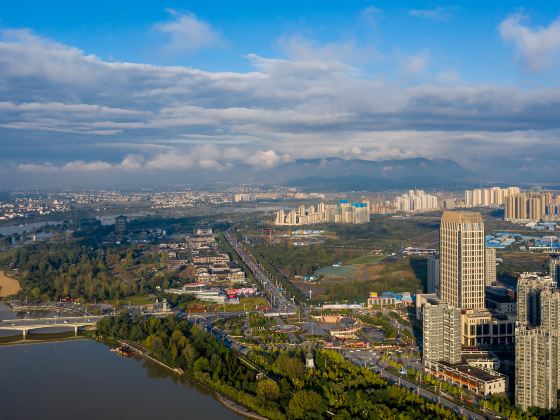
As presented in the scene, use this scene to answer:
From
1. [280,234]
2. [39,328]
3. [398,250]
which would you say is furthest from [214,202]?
[39,328]

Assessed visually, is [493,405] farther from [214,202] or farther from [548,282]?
[214,202]

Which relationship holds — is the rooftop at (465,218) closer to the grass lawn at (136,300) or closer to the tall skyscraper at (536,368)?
the tall skyscraper at (536,368)

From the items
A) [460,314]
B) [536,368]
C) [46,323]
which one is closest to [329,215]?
[46,323]

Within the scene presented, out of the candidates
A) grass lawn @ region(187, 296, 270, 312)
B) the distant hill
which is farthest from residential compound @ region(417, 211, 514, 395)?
the distant hill

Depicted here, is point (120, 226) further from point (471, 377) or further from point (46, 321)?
point (471, 377)

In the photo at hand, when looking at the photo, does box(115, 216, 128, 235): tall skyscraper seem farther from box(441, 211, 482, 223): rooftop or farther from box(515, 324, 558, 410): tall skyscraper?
box(515, 324, 558, 410): tall skyscraper
